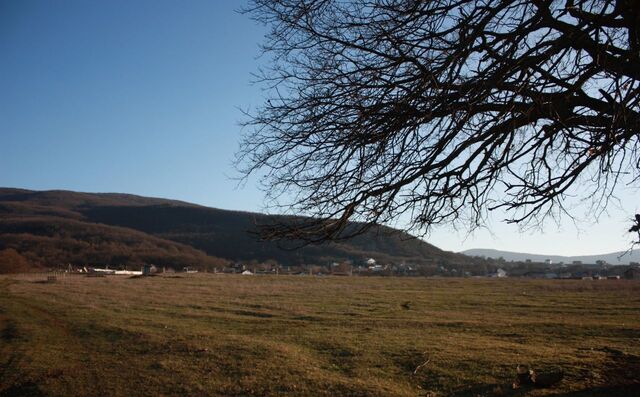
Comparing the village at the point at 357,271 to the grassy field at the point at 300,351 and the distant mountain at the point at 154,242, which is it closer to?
the distant mountain at the point at 154,242

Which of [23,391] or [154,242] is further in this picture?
[154,242]

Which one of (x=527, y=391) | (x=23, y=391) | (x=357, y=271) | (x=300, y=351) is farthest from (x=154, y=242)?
(x=527, y=391)

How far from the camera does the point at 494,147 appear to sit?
25.2ft

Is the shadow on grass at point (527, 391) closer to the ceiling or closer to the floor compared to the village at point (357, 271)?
closer to the floor

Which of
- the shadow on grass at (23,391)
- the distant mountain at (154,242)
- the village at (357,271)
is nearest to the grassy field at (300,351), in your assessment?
the shadow on grass at (23,391)

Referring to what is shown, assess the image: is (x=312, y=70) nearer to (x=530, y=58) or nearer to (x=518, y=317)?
Answer: (x=530, y=58)

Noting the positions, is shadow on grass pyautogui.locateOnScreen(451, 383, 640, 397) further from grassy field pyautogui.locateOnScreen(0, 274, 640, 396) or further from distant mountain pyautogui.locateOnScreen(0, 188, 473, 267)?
distant mountain pyautogui.locateOnScreen(0, 188, 473, 267)

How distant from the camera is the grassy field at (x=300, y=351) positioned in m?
11.8

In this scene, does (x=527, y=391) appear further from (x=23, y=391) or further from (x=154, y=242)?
(x=154, y=242)

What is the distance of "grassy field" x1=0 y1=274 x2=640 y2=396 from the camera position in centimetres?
1179

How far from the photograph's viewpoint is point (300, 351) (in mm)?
16016

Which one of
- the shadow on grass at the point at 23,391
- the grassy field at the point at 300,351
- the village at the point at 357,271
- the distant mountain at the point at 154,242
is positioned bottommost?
the shadow on grass at the point at 23,391

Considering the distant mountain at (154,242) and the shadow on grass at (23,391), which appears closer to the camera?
the shadow on grass at (23,391)

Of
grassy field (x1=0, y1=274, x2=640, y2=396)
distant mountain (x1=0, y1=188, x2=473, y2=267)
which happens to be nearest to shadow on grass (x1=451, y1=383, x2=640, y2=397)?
grassy field (x1=0, y1=274, x2=640, y2=396)
